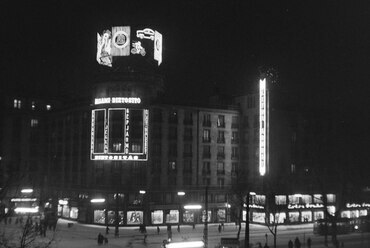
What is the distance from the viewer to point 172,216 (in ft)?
269

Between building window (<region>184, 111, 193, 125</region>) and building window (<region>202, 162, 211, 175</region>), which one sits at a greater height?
building window (<region>184, 111, 193, 125</region>)

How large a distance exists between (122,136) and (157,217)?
47.4 ft

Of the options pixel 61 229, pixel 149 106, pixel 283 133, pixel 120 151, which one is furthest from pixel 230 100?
pixel 61 229

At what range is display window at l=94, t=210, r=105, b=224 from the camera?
78537 millimetres

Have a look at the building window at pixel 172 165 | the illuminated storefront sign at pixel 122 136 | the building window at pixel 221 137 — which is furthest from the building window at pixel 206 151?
the illuminated storefront sign at pixel 122 136

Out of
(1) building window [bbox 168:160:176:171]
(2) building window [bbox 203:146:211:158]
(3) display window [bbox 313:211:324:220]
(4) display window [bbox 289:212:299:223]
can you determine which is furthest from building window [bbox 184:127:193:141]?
(3) display window [bbox 313:211:324:220]

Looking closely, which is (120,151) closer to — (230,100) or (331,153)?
(230,100)

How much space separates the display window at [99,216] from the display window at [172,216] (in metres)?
10.5

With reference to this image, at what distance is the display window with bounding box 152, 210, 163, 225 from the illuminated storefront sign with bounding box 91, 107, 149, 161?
9.15 m

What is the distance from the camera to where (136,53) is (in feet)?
275

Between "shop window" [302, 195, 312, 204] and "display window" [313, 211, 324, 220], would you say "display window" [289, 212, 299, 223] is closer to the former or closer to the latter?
"shop window" [302, 195, 312, 204]

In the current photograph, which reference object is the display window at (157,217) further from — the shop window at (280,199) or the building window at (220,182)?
the shop window at (280,199)

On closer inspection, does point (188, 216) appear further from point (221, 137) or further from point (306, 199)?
point (306, 199)

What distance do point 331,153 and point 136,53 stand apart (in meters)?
42.8
